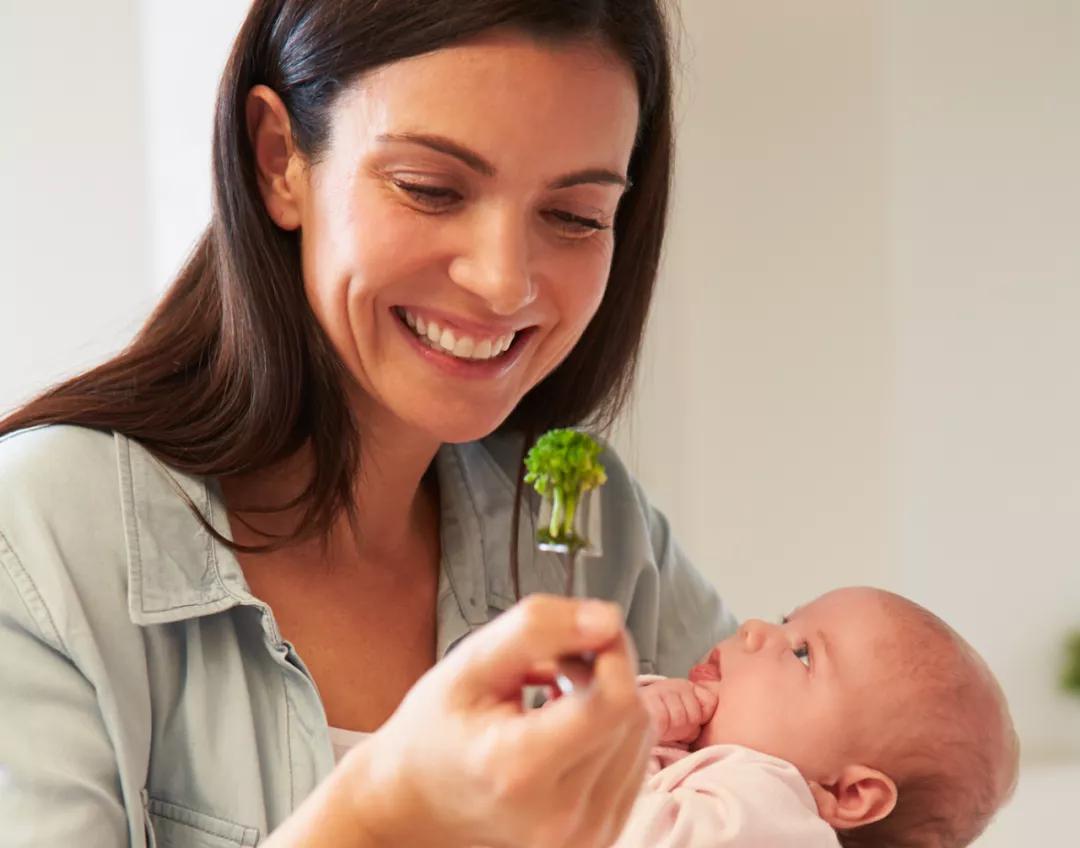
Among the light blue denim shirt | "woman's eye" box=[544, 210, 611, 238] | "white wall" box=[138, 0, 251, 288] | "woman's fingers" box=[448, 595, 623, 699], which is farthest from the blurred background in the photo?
"woman's fingers" box=[448, 595, 623, 699]

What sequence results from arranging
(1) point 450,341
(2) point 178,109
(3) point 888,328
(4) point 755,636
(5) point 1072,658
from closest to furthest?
1. (1) point 450,341
2. (4) point 755,636
3. (2) point 178,109
4. (3) point 888,328
5. (5) point 1072,658

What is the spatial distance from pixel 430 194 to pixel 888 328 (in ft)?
6.05

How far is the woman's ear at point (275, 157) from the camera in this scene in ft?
4.97

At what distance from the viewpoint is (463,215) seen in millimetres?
1406

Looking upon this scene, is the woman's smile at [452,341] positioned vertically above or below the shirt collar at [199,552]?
above

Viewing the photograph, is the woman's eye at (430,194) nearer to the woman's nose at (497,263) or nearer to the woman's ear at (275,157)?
the woman's nose at (497,263)

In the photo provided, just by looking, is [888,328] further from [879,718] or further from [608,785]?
[608,785]

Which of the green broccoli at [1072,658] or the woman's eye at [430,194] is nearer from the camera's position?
the woman's eye at [430,194]

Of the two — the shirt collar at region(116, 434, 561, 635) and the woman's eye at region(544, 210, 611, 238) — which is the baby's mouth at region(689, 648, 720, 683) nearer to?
the shirt collar at region(116, 434, 561, 635)

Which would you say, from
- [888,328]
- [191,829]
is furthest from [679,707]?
[888,328]

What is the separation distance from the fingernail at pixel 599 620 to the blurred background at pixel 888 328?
189 centimetres

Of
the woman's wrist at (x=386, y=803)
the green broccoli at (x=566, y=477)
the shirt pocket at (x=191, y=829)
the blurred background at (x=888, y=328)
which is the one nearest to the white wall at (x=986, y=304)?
the blurred background at (x=888, y=328)

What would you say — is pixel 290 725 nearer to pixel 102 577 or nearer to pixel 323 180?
pixel 102 577

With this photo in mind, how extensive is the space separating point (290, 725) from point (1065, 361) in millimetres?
2197
